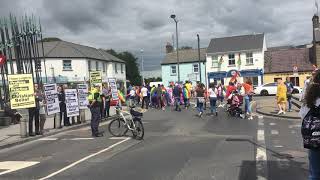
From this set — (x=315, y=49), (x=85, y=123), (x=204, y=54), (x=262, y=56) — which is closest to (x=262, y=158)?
(x=85, y=123)

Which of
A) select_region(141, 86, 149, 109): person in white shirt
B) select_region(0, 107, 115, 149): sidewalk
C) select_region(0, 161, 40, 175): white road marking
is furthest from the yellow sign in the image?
select_region(141, 86, 149, 109): person in white shirt

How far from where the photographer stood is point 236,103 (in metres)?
20.4

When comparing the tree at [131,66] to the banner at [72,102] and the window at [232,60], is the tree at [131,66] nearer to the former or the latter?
the window at [232,60]

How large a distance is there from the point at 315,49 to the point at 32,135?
150ft

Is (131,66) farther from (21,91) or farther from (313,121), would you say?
(313,121)

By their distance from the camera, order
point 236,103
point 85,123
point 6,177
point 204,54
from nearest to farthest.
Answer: point 6,177 < point 85,123 < point 236,103 < point 204,54

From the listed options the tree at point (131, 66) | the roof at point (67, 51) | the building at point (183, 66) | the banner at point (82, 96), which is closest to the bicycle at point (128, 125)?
the banner at point (82, 96)

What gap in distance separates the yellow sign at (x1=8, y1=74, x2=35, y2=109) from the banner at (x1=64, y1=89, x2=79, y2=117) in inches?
114

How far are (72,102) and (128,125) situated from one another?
4.67m

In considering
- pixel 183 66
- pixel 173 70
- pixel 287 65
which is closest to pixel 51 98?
pixel 287 65

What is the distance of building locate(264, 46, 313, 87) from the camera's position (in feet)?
186

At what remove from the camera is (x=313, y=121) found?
16.8ft

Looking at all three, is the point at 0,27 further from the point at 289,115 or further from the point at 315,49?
the point at 315,49

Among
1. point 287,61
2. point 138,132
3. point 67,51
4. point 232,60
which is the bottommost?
point 138,132
